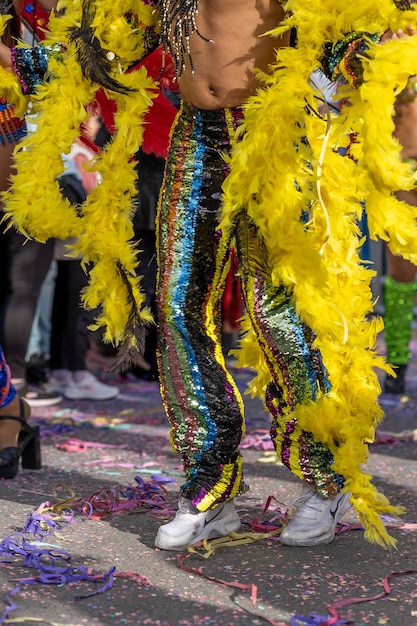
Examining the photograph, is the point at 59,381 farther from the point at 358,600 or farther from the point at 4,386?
the point at 358,600

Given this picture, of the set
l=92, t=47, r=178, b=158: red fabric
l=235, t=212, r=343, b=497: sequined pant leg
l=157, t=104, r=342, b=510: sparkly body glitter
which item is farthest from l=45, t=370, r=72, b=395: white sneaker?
l=235, t=212, r=343, b=497: sequined pant leg

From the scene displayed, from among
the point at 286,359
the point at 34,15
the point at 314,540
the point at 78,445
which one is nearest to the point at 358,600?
the point at 314,540

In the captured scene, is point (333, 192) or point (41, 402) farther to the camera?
point (41, 402)

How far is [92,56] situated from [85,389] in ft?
8.57

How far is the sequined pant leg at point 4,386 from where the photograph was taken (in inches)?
131

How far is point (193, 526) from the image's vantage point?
8.87 ft

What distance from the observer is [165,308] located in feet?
8.94

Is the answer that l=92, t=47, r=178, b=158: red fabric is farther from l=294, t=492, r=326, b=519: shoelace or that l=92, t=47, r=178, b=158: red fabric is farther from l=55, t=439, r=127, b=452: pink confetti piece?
l=55, t=439, r=127, b=452: pink confetti piece

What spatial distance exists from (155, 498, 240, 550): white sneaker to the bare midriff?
41.6 inches

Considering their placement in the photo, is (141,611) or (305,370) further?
(305,370)

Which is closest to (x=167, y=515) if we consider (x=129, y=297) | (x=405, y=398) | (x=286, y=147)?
(x=129, y=297)

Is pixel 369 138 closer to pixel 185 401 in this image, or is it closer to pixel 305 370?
pixel 305 370

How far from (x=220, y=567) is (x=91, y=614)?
17.1 inches

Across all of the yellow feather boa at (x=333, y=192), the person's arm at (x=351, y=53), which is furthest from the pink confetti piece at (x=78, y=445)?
the person's arm at (x=351, y=53)
